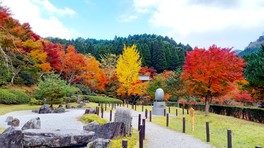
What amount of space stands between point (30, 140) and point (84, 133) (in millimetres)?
2033

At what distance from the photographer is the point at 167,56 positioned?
67.1m

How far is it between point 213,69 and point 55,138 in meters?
14.3

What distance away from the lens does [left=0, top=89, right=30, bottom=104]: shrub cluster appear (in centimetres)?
2881

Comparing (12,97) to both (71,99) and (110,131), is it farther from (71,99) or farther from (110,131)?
(110,131)

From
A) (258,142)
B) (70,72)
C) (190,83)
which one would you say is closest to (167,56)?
(70,72)

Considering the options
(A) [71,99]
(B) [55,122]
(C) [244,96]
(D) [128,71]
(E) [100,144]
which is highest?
(D) [128,71]

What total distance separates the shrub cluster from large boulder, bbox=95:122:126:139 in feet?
73.0

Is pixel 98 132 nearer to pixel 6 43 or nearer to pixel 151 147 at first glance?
pixel 151 147

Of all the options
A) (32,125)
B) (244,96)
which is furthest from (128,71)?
(32,125)

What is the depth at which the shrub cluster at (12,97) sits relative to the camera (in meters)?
28.8

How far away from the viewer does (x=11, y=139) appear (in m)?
7.57

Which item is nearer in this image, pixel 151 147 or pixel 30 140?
pixel 30 140

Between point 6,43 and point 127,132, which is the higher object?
point 6,43

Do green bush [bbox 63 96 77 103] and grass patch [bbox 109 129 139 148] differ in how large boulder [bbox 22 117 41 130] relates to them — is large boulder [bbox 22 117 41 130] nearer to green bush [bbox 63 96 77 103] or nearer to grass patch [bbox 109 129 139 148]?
grass patch [bbox 109 129 139 148]
